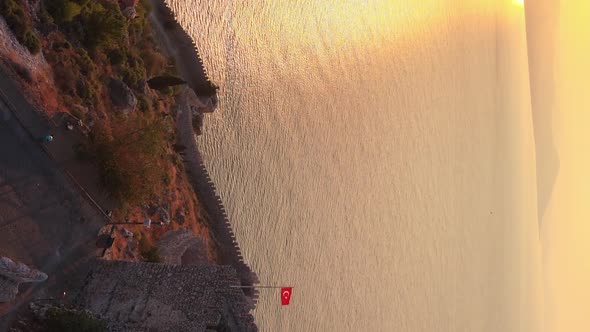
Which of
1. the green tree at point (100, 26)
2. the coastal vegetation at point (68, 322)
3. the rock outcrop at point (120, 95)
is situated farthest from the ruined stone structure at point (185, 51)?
the coastal vegetation at point (68, 322)

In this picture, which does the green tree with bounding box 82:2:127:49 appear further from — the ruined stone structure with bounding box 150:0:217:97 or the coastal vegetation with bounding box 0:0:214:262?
the ruined stone structure with bounding box 150:0:217:97

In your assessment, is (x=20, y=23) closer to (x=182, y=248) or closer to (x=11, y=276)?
(x=11, y=276)

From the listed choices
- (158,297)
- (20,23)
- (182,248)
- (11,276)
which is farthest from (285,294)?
(20,23)

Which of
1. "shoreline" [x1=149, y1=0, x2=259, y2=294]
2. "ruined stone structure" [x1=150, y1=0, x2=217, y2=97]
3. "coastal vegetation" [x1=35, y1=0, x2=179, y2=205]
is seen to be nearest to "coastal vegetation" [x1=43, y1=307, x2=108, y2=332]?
"coastal vegetation" [x1=35, y1=0, x2=179, y2=205]

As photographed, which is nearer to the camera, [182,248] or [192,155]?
[182,248]

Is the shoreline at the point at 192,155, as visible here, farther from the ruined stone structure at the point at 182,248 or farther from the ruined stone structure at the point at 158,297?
the ruined stone structure at the point at 158,297

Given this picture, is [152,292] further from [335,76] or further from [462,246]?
→ [462,246]

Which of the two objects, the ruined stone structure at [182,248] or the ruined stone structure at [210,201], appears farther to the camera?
the ruined stone structure at [210,201]

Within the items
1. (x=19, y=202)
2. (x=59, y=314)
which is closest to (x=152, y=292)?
(x=59, y=314)

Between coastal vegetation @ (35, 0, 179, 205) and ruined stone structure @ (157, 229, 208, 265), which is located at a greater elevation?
coastal vegetation @ (35, 0, 179, 205)
